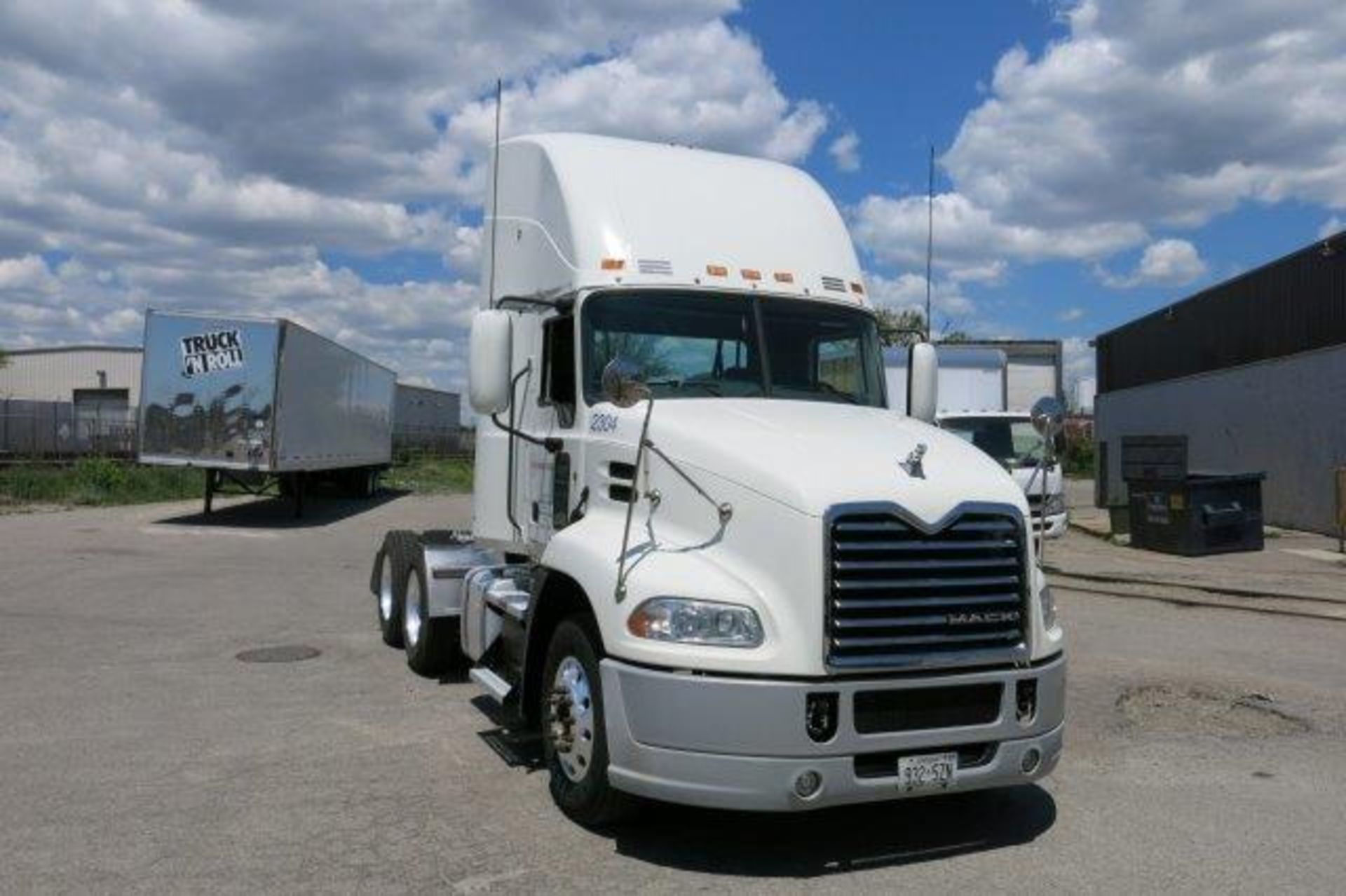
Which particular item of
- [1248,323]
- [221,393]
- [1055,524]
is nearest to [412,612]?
[1055,524]

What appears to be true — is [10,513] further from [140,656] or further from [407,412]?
[407,412]

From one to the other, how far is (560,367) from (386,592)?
4.38m

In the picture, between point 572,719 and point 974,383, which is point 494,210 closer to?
point 572,719

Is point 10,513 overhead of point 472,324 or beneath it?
beneath

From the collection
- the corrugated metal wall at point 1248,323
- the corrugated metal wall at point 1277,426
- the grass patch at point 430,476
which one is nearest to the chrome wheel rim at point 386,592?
the corrugated metal wall at point 1277,426

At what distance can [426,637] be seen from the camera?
29.3 feet

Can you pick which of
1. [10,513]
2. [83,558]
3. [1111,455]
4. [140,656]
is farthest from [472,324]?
[1111,455]

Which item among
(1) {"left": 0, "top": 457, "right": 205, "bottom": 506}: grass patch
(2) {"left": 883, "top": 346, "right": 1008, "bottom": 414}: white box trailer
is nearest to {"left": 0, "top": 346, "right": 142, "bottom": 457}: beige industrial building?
(1) {"left": 0, "top": 457, "right": 205, "bottom": 506}: grass patch

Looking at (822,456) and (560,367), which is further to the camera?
(560,367)

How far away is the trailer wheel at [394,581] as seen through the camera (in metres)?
9.89

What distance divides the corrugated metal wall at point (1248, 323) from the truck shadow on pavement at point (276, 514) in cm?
2011

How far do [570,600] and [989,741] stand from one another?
205cm

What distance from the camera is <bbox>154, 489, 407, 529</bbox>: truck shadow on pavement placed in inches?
946

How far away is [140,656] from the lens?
9.92 meters
